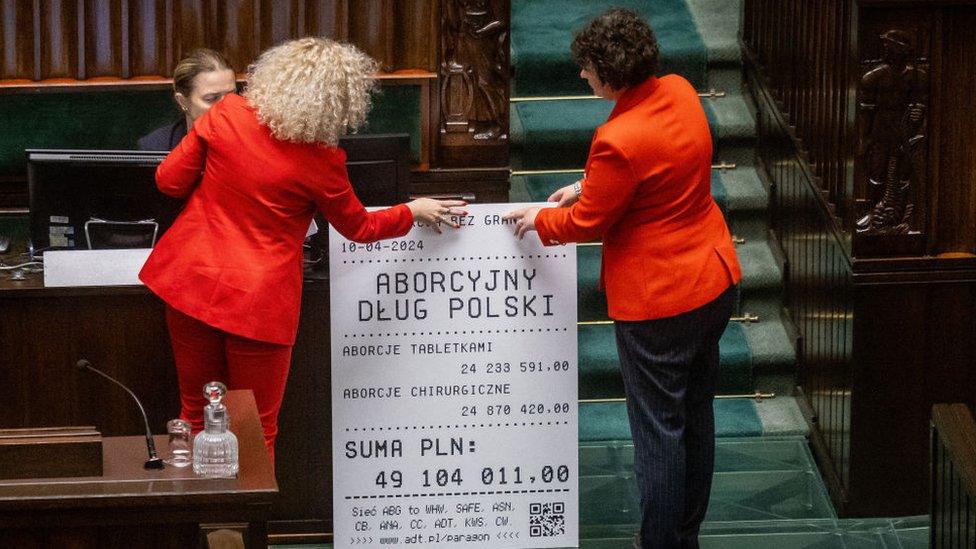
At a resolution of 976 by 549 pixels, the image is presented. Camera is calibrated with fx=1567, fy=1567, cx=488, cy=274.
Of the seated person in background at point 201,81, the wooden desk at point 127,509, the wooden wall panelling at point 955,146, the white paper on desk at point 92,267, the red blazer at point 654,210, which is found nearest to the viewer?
the wooden desk at point 127,509

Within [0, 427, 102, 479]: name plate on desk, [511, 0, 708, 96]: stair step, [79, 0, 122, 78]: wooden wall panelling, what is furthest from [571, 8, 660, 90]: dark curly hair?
[511, 0, 708, 96]: stair step

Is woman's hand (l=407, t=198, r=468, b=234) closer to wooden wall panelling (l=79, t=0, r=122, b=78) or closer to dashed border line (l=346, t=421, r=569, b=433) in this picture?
dashed border line (l=346, t=421, r=569, b=433)

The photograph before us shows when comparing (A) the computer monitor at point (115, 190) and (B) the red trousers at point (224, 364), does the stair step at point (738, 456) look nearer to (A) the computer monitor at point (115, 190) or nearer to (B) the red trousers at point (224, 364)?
(A) the computer monitor at point (115, 190)

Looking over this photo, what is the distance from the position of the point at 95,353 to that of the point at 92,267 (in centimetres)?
28

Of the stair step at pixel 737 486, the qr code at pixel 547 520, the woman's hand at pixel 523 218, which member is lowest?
the stair step at pixel 737 486

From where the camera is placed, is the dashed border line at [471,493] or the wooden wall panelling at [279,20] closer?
the dashed border line at [471,493]

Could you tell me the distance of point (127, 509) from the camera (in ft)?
10.2

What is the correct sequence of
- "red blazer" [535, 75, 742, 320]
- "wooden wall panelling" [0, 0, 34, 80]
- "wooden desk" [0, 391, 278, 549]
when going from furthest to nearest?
"wooden wall panelling" [0, 0, 34, 80] < "red blazer" [535, 75, 742, 320] < "wooden desk" [0, 391, 278, 549]

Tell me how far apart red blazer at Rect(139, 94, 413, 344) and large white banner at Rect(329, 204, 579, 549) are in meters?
0.41

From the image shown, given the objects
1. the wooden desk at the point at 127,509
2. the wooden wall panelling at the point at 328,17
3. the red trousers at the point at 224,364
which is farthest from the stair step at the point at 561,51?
the wooden desk at the point at 127,509

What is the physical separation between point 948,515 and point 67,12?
4.23 m

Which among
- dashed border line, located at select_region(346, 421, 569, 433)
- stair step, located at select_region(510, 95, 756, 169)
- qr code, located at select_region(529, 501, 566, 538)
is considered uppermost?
stair step, located at select_region(510, 95, 756, 169)

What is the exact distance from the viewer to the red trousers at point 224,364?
4.49 meters

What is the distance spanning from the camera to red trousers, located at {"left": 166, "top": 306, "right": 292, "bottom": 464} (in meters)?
4.49
